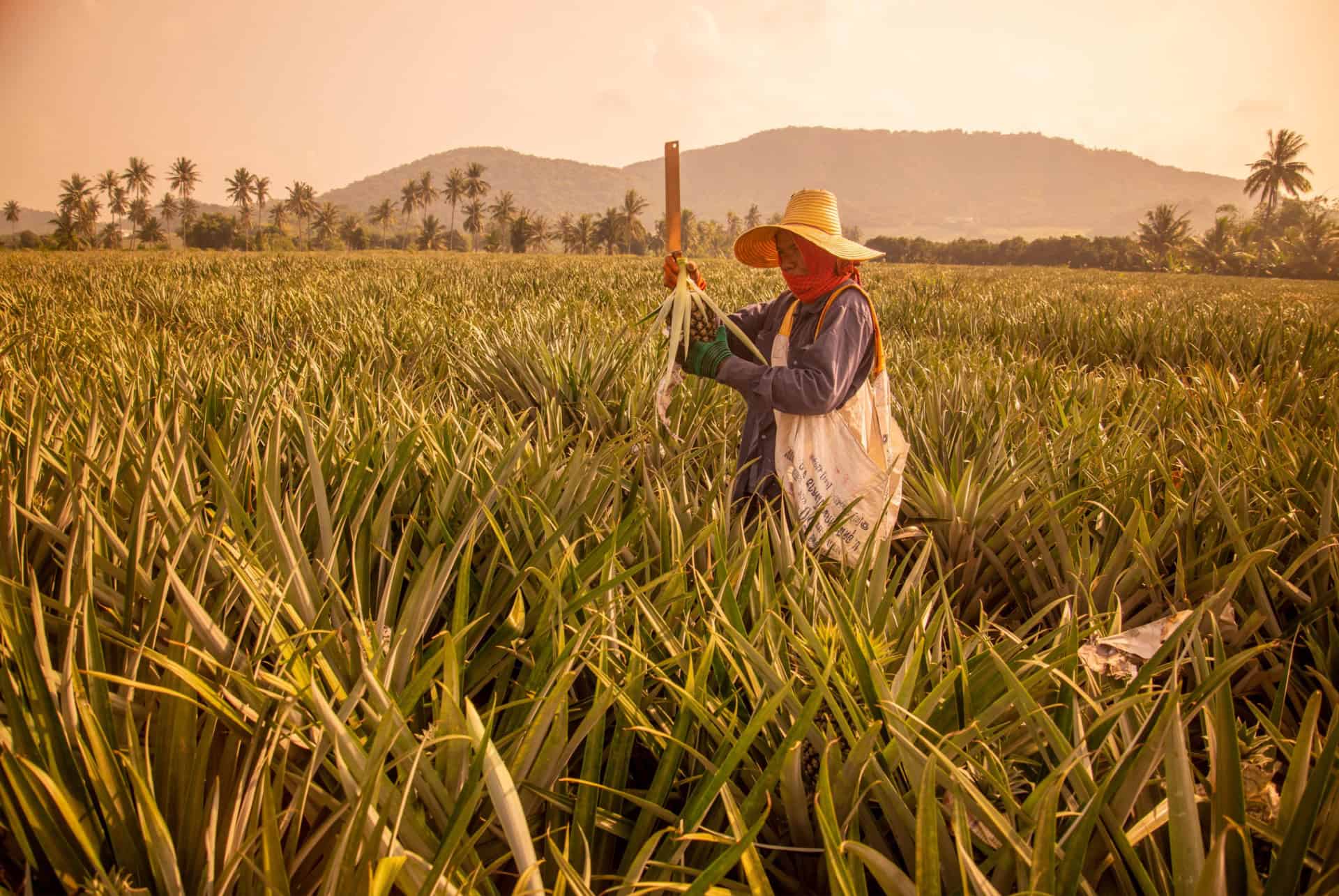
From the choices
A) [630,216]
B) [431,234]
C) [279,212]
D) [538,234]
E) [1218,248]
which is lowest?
[1218,248]

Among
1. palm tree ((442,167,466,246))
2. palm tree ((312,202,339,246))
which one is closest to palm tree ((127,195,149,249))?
palm tree ((312,202,339,246))

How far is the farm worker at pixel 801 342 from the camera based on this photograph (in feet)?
7.02

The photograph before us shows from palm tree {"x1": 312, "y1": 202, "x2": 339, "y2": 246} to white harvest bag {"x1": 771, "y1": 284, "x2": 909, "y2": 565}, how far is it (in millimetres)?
111887

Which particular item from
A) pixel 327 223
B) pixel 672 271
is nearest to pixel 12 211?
pixel 327 223

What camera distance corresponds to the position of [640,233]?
10056 cm

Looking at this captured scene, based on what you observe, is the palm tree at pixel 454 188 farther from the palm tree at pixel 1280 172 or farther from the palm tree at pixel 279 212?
the palm tree at pixel 1280 172

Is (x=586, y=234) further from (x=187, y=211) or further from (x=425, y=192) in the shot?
(x=187, y=211)

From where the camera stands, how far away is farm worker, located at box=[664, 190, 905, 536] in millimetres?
2141

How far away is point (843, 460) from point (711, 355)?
57 cm

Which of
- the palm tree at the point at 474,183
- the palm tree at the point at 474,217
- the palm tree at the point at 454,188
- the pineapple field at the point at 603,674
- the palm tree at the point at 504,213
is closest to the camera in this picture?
the pineapple field at the point at 603,674

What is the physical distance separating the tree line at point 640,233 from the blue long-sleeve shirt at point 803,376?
85.1 feet

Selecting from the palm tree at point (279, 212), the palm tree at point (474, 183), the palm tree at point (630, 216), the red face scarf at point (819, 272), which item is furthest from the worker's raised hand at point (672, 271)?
the palm tree at point (279, 212)

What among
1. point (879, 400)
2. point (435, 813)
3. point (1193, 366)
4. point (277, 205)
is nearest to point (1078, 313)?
point (1193, 366)

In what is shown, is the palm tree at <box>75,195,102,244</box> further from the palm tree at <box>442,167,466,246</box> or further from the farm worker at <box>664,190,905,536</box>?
the farm worker at <box>664,190,905,536</box>
